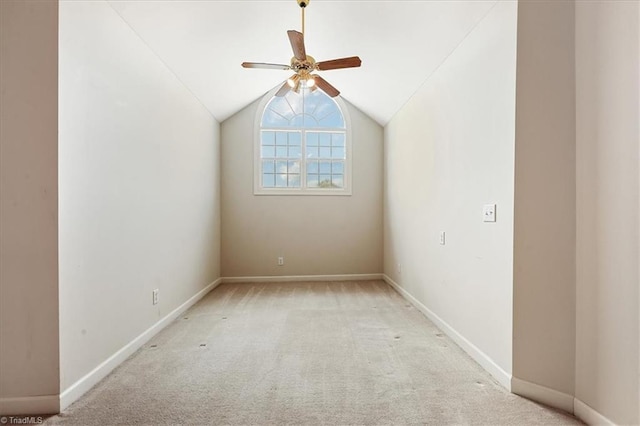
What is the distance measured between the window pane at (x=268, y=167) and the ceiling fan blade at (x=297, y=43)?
281 cm

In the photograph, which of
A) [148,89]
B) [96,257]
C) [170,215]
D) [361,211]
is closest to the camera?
[96,257]

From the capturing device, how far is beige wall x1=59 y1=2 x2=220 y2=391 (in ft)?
6.13

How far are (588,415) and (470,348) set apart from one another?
0.81 meters

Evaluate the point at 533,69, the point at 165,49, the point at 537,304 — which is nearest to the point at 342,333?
the point at 537,304

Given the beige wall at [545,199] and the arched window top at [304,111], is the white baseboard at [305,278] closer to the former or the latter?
the arched window top at [304,111]

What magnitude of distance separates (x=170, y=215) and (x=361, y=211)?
9.88 ft

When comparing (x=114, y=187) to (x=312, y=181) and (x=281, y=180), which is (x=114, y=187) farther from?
(x=312, y=181)

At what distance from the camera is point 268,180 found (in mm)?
5316

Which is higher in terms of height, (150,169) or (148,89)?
(148,89)

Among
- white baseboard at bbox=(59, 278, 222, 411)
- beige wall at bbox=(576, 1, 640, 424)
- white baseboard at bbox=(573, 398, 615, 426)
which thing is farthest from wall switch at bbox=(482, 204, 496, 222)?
white baseboard at bbox=(59, 278, 222, 411)

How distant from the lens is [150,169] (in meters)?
2.85

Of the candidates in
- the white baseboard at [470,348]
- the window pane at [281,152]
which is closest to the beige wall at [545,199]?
the white baseboard at [470,348]

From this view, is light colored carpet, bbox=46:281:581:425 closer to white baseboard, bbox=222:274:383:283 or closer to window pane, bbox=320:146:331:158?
white baseboard, bbox=222:274:383:283

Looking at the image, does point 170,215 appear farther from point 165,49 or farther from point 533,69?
point 533,69
